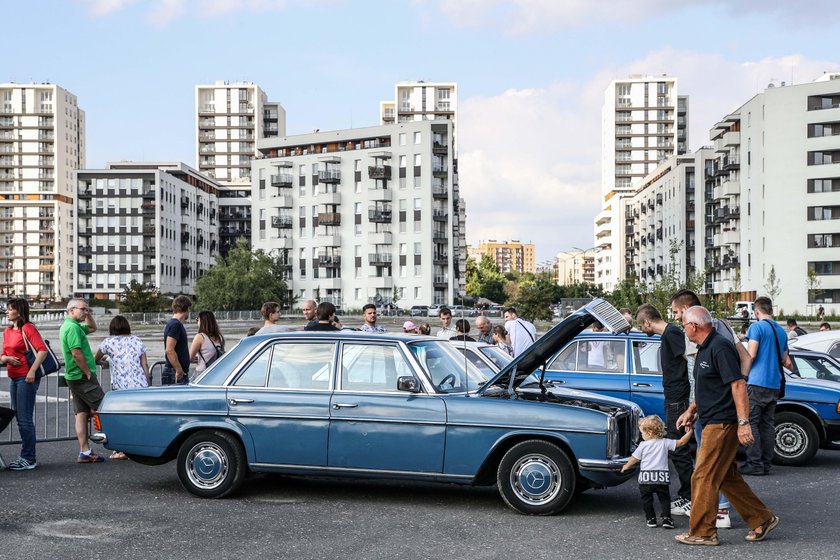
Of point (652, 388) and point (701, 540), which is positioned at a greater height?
point (652, 388)

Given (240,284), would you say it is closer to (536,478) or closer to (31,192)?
(31,192)

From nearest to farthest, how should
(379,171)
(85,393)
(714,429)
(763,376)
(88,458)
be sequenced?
(714,429) → (763,376) → (85,393) → (88,458) → (379,171)

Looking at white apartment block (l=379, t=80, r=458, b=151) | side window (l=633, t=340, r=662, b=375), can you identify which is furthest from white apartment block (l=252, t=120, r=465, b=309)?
side window (l=633, t=340, r=662, b=375)

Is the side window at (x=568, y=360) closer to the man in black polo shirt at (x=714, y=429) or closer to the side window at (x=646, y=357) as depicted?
the side window at (x=646, y=357)

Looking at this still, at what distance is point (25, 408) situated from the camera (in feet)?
36.4

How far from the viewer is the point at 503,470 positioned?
8703 mm

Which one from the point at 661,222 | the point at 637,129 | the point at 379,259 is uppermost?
the point at 637,129

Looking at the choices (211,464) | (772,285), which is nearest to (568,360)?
(211,464)

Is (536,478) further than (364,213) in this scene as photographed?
No

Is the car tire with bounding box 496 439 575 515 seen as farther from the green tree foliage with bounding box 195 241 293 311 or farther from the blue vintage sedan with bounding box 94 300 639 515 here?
the green tree foliage with bounding box 195 241 293 311

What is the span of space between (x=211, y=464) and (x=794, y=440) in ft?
22.9

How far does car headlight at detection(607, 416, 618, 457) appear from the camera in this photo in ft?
27.8

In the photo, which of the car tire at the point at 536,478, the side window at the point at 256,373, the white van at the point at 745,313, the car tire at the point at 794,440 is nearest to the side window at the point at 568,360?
the car tire at the point at 794,440

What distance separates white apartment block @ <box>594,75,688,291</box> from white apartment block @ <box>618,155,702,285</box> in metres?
4.92
